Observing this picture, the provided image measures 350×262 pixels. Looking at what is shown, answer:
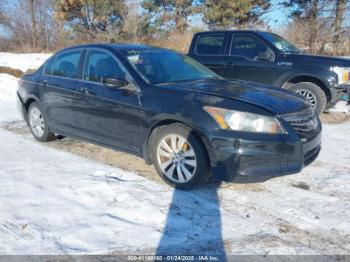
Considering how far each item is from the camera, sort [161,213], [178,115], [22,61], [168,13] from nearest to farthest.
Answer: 1. [161,213]
2. [178,115]
3. [22,61]
4. [168,13]

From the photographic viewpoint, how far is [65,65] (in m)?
5.66

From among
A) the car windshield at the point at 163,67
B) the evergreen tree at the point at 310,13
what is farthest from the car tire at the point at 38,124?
the evergreen tree at the point at 310,13

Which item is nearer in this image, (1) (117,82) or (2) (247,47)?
(1) (117,82)

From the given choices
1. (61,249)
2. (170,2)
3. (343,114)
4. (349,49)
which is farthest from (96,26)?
(61,249)

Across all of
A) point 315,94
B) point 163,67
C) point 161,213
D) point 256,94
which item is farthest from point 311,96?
point 161,213

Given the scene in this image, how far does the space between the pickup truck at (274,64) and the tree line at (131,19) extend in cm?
1651

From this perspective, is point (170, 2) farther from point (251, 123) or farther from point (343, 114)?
point (251, 123)

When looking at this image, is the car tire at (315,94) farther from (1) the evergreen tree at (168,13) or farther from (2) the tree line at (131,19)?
(1) the evergreen tree at (168,13)

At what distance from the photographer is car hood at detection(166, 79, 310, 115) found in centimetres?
398

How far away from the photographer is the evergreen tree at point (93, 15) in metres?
32.8

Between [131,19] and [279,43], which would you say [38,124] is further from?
[131,19]

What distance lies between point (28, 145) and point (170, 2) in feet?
97.5

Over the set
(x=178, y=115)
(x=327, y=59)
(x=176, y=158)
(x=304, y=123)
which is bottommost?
(x=176, y=158)

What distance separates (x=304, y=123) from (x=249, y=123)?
28.4 inches
